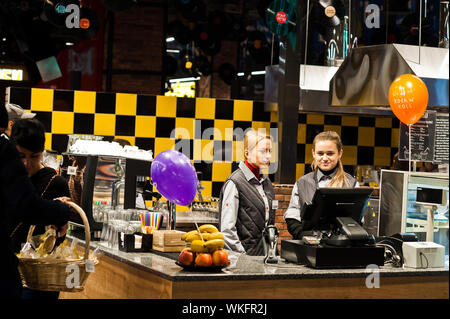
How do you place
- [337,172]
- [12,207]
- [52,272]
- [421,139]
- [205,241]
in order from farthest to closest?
[421,139], [337,172], [205,241], [52,272], [12,207]

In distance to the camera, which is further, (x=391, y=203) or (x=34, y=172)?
(x=391, y=203)

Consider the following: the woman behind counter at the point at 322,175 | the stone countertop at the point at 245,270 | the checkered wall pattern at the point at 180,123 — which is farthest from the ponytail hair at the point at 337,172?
the checkered wall pattern at the point at 180,123

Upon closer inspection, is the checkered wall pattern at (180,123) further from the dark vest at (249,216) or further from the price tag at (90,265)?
the price tag at (90,265)

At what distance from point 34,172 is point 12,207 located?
105 cm

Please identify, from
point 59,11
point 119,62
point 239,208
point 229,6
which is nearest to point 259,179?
point 239,208

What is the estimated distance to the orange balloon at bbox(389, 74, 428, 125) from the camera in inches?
203

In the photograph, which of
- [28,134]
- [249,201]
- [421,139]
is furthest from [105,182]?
[421,139]

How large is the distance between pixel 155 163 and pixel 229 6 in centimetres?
1336

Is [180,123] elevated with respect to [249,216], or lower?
elevated

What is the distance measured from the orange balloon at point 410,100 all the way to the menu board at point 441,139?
51cm

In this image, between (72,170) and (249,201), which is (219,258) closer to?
(249,201)

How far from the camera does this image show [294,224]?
15.1 feet

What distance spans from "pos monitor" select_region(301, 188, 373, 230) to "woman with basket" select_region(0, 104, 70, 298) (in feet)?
5.13

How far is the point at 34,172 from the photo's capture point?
388cm
